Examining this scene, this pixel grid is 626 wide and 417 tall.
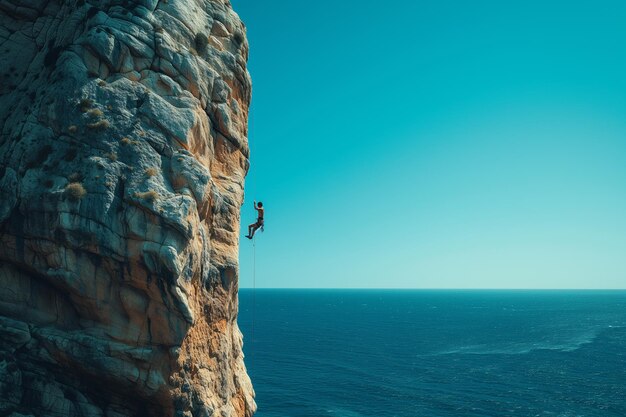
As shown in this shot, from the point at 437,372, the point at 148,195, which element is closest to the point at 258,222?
the point at 148,195

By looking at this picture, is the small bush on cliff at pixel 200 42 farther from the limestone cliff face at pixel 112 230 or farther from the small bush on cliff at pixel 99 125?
the small bush on cliff at pixel 99 125

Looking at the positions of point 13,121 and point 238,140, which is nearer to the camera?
point 13,121

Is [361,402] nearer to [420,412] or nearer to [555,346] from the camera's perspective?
[420,412]

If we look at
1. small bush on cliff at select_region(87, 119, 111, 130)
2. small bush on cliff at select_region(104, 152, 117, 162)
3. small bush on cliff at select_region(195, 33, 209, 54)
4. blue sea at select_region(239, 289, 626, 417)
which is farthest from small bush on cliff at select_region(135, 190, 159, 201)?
blue sea at select_region(239, 289, 626, 417)

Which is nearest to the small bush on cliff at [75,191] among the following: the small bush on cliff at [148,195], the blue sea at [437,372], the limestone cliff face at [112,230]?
the limestone cliff face at [112,230]

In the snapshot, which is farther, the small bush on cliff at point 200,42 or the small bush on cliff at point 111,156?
the small bush on cliff at point 200,42

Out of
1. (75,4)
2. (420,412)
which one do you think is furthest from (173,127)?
(420,412)
